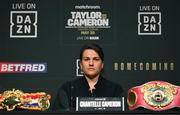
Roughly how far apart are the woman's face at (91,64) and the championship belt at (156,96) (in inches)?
42.1

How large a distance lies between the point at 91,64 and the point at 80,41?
46cm

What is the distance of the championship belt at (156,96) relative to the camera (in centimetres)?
114

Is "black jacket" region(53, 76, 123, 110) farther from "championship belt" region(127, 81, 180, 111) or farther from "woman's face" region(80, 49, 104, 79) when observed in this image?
"championship belt" region(127, 81, 180, 111)

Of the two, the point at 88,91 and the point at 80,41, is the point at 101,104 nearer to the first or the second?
the point at 88,91

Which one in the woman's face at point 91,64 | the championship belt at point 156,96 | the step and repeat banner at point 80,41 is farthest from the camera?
the step and repeat banner at point 80,41

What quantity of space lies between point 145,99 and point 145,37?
162cm

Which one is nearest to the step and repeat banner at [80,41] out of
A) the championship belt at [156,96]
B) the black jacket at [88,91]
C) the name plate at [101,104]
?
the black jacket at [88,91]

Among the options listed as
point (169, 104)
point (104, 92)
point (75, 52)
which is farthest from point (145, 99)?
point (75, 52)

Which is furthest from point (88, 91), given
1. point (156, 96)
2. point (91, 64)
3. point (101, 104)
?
point (101, 104)

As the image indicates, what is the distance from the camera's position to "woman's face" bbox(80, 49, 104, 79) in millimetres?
2273

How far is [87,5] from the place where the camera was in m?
2.80

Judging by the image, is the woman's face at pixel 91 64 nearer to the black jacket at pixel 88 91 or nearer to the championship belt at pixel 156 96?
the black jacket at pixel 88 91

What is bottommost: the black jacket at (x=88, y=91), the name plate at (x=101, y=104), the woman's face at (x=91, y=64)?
the black jacket at (x=88, y=91)

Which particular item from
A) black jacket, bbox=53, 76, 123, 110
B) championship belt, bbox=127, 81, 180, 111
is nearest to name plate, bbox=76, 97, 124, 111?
championship belt, bbox=127, 81, 180, 111
